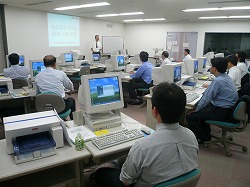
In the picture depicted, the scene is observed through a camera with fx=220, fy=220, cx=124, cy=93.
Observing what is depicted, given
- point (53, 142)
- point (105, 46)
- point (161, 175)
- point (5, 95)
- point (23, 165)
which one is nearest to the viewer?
point (161, 175)

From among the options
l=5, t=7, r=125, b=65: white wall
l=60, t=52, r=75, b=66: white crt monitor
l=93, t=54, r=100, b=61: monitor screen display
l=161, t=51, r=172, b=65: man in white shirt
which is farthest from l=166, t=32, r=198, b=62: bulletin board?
l=60, t=52, r=75, b=66: white crt monitor

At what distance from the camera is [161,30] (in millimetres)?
11500

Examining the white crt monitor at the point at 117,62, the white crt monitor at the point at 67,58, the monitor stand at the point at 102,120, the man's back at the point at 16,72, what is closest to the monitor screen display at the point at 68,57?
the white crt monitor at the point at 67,58

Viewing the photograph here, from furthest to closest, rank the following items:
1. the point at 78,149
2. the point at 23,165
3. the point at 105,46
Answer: the point at 105,46, the point at 78,149, the point at 23,165

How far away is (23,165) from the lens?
1.48m

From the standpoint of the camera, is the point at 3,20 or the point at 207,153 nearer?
Result: the point at 207,153

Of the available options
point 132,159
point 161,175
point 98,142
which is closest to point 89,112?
point 98,142

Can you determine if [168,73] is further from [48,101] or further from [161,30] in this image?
[161,30]

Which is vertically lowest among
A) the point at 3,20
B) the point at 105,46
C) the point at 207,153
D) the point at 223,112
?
the point at 207,153

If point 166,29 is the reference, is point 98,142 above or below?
below

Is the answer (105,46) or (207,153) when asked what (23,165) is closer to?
(207,153)

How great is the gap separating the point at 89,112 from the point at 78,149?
412 mm

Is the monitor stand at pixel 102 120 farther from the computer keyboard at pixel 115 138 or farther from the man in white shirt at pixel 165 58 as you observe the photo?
the man in white shirt at pixel 165 58

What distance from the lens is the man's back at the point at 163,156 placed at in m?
1.19
